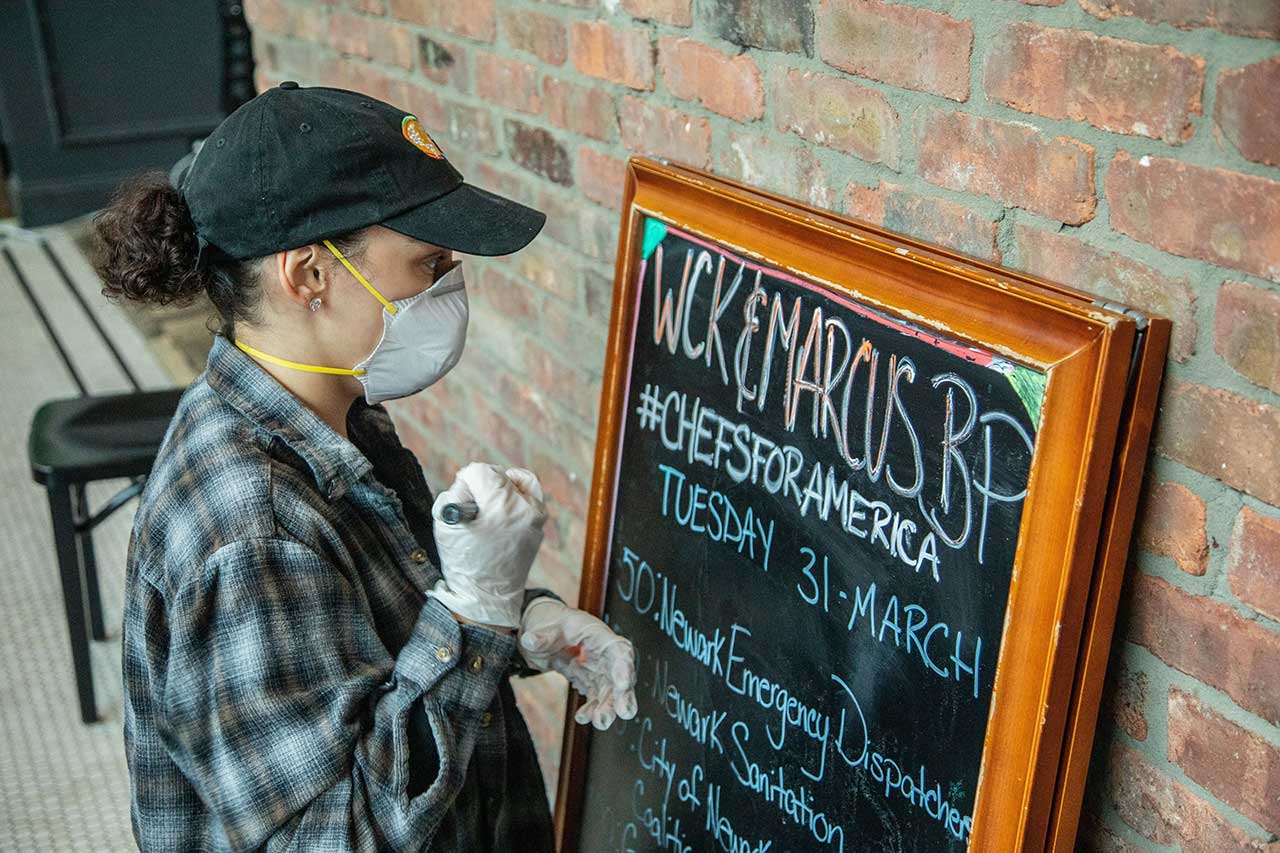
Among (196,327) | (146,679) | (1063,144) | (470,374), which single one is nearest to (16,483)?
(196,327)

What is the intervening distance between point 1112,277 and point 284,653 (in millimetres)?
850

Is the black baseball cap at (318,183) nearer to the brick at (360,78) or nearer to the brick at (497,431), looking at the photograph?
the brick at (497,431)

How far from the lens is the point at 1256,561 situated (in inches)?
41.3

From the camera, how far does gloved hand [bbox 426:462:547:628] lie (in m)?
1.41

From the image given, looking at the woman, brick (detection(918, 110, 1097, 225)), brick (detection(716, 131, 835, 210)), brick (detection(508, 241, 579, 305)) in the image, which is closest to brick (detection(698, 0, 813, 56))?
brick (detection(716, 131, 835, 210))

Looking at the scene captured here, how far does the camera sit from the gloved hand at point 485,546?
1409 millimetres

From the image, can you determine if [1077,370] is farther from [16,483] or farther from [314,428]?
[16,483]

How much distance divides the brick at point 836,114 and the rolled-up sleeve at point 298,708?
0.69 m

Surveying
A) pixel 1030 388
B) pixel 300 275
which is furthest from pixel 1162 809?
pixel 300 275

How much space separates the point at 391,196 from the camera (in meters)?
1.38

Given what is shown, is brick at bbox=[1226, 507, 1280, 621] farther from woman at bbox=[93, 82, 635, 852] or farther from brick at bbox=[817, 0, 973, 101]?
woman at bbox=[93, 82, 635, 852]

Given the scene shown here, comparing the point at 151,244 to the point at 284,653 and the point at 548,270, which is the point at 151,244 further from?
the point at 548,270

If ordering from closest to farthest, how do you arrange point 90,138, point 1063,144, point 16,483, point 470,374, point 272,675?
point 1063,144 → point 272,675 → point 470,374 → point 16,483 → point 90,138

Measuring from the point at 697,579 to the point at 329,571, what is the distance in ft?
1.55
